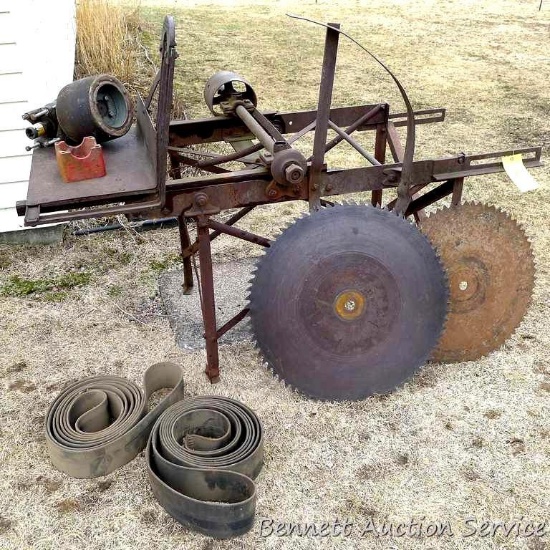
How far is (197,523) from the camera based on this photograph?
284 centimetres

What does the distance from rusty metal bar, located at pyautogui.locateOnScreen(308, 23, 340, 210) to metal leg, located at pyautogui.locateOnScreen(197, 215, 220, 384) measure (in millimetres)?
595

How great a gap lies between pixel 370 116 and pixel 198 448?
235 cm

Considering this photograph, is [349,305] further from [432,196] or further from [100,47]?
[100,47]

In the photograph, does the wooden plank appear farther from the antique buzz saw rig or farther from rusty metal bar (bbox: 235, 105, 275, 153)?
rusty metal bar (bbox: 235, 105, 275, 153)

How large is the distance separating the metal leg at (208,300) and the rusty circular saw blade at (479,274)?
4.19 feet

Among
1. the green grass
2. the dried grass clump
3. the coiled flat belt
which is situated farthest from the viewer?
the dried grass clump

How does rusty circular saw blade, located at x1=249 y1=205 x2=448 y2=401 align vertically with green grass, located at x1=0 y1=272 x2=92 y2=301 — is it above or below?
above

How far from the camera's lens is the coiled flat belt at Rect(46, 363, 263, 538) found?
112 inches

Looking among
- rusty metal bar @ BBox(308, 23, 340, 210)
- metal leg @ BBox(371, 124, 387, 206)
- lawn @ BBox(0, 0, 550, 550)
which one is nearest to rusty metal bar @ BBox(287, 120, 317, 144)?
metal leg @ BBox(371, 124, 387, 206)

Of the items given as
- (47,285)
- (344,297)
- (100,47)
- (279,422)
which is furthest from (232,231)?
(100,47)

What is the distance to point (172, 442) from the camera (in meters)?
3.07

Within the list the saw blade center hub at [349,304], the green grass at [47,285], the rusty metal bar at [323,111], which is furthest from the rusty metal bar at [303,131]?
the green grass at [47,285]

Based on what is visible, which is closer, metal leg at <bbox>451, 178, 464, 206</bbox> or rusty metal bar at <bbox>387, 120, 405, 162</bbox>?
metal leg at <bbox>451, 178, 464, 206</bbox>

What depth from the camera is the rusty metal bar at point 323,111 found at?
2.97 metres
